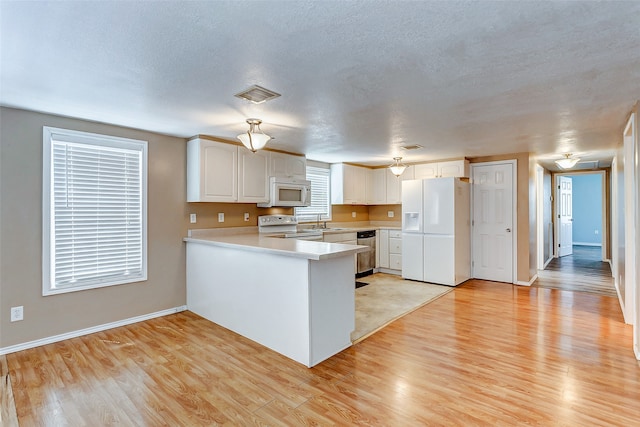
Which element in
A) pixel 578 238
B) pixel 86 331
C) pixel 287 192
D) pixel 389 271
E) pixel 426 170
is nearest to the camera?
pixel 86 331

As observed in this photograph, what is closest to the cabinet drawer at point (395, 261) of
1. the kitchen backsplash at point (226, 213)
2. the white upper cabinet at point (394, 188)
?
the white upper cabinet at point (394, 188)

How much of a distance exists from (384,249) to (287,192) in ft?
8.11

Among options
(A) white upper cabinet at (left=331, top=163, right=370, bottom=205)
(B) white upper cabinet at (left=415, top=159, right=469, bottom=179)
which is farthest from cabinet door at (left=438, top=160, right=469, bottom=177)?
(A) white upper cabinet at (left=331, top=163, right=370, bottom=205)

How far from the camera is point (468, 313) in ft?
13.1

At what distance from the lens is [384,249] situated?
6.37 metres

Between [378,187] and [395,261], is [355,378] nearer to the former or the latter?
[395,261]

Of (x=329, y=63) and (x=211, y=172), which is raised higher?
(x=329, y=63)

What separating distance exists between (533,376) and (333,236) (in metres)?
3.36

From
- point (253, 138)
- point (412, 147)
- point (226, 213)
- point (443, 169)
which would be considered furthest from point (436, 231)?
point (253, 138)

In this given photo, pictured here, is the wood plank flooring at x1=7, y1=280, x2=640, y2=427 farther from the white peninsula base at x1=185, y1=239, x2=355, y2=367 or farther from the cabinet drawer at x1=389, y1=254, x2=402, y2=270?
the cabinet drawer at x1=389, y1=254, x2=402, y2=270

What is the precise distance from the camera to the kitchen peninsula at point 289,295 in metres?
2.67

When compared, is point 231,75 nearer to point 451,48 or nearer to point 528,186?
point 451,48

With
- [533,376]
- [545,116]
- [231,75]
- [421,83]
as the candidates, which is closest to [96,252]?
[231,75]

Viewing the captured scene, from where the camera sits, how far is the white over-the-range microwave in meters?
4.72
